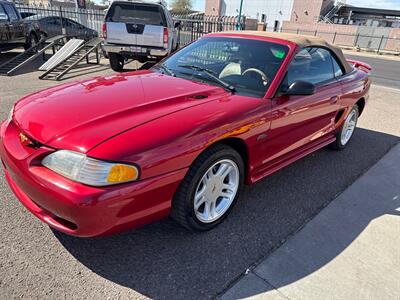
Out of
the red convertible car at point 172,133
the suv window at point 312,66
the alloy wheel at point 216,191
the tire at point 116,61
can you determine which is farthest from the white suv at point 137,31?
the alloy wheel at point 216,191

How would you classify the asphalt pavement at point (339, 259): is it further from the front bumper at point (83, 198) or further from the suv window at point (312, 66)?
the suv window at point (312, 66)

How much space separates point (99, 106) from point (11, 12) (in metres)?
10.6

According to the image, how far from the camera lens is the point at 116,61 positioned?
9.23 metres

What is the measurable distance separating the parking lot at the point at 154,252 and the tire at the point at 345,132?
1.12 metres

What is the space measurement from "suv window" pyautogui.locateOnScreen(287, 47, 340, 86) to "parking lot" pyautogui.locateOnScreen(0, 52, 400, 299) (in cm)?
117

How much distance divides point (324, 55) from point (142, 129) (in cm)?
277

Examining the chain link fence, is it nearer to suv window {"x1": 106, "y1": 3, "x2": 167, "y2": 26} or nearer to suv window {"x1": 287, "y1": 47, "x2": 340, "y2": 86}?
suv window {"x1": 106, "y1": 3, "x2": 167, "y2": 26}

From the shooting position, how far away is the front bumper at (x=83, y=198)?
1.94 meters

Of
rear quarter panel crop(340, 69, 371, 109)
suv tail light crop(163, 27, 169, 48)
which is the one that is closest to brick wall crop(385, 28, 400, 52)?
suv tail light crop(163, 27, 169, 48)

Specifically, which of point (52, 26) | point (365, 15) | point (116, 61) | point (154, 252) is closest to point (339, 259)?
point (154, 252)

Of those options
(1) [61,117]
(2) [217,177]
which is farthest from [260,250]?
(1) [61,117]

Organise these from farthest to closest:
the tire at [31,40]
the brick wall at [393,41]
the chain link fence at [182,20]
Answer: the brick wall at [393,41]
the chain link fence at [182,20]
the tire at [31,40]

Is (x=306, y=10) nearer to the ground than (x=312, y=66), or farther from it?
nearer to the ground

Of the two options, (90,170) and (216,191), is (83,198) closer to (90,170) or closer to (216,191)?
(90,170)
